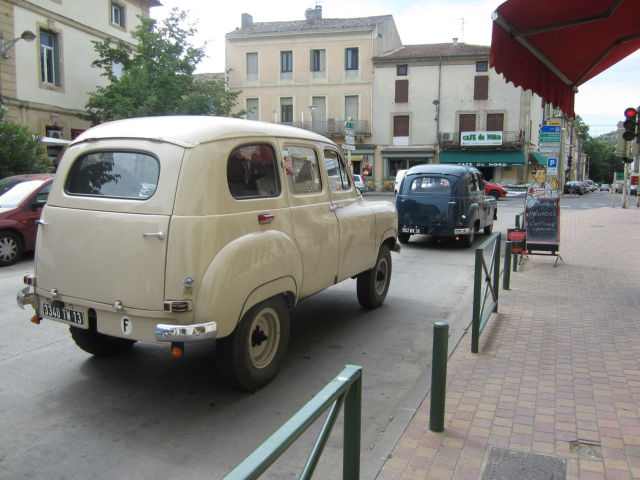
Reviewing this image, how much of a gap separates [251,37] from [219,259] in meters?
44.2

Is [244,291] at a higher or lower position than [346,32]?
lower

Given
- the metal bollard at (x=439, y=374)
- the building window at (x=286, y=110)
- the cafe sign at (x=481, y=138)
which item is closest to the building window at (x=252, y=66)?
the building window at (x=286, y=110)

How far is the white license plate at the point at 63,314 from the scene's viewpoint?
3.96 meters

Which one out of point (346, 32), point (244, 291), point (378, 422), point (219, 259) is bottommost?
point (378, 422)

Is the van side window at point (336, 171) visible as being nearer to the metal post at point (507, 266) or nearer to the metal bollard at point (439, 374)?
the metal bollard at point (439, 374)

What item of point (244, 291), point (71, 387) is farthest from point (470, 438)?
point (71, 387)

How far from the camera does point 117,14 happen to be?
26203 mm

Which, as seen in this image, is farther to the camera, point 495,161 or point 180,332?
point 495,161

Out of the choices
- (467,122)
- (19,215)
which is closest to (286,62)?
(467,122)

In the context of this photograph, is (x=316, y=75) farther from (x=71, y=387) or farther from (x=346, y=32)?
(x=71, y=387)

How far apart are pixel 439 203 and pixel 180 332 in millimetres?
9064

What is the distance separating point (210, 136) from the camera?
12.9ft

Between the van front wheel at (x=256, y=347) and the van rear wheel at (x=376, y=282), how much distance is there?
225 cm

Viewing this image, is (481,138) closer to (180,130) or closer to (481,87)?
(481,87)
